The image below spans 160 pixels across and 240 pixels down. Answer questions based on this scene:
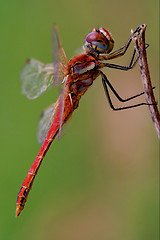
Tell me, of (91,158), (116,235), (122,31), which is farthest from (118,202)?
(122,31)

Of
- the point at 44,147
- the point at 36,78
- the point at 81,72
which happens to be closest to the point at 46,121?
the point at 44,147

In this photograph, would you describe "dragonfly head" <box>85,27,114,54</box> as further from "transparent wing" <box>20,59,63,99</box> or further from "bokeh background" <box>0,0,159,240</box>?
"bokeh background" <box>0,0,159,240</box>

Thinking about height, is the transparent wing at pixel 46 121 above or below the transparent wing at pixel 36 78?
below

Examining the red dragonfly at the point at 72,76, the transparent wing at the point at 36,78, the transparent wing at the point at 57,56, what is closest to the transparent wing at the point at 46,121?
the red dragonfly at the point at 72,76

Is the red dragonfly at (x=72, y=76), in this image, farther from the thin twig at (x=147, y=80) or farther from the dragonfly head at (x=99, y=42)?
the thin twig at (x=147, y=80)

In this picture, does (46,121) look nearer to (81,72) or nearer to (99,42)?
(81,72)

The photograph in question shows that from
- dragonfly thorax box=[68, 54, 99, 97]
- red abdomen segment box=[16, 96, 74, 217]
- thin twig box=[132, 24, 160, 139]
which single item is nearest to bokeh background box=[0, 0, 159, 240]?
red abdomen segment box=[16, 96, 74, 217]

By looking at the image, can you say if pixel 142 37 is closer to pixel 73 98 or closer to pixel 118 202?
pixel 73 98
